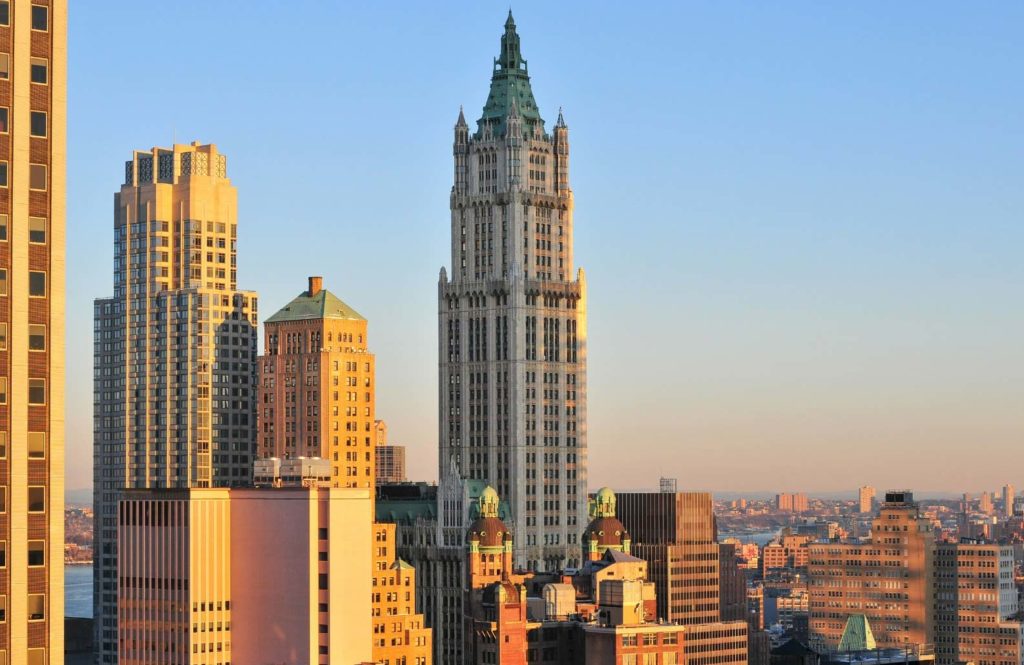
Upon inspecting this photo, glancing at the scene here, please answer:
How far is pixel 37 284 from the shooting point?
118 m

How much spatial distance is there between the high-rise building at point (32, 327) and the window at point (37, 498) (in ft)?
0.17

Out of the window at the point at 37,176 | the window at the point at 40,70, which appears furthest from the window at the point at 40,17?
the window at the point at 37,176

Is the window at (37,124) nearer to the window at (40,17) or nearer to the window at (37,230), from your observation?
the window at (37,230)

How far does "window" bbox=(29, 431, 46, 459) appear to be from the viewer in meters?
118

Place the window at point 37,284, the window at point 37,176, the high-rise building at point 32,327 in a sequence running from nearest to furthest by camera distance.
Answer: the high-rise building at point 32,327
the window at point 37,284
the window at point 37,176

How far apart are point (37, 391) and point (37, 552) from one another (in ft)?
26.9

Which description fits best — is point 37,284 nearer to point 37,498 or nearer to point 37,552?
point 37,498

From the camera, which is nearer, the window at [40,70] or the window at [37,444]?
the window at [37,444]

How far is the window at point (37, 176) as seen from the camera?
118188 millimetres

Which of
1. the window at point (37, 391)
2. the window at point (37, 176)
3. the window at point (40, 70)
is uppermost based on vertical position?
the window at point (40, 70)

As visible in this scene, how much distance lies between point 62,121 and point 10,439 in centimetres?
1659

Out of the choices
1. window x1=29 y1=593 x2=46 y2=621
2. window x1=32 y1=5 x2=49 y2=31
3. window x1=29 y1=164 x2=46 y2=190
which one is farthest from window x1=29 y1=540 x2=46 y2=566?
window x1=32 y1=5 x2=49 y2=31


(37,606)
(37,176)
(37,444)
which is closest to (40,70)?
(37,176)

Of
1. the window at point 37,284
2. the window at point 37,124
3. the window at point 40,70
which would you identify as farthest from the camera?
the window at point 40,70
